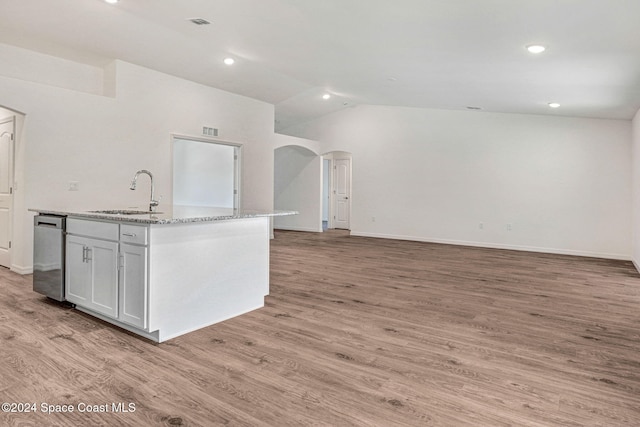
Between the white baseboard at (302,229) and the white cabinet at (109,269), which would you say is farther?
the white baseboard at (302,229)

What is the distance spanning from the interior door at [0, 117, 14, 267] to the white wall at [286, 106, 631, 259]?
22.1ft

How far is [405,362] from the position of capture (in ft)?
8.32

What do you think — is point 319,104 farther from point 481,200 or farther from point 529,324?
point 529,324

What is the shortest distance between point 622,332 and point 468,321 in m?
1.19

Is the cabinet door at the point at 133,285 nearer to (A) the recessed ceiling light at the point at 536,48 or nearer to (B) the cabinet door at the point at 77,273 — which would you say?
(B) the cabinet door at the point at 77,273

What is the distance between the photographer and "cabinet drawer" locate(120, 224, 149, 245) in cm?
269

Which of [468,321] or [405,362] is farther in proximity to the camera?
[468,321]

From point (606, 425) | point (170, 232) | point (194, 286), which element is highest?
point (170, 232)

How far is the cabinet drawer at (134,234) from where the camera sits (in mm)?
2688

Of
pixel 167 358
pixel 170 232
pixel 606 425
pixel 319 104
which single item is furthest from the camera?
pixel 319 104

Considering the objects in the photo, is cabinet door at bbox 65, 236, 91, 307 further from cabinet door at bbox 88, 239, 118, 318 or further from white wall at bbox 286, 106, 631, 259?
white wall at bbox 286, 106, 631, 259

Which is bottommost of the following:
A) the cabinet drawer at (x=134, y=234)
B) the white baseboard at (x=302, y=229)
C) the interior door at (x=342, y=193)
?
the white baseboard at (x=302, y=229)

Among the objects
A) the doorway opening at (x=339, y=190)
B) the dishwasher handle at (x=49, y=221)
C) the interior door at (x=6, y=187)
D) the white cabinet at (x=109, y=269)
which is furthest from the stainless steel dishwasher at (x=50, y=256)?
the doorway opening at (x=339, y=190)

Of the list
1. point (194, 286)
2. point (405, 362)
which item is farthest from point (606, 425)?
point (194, 286)
